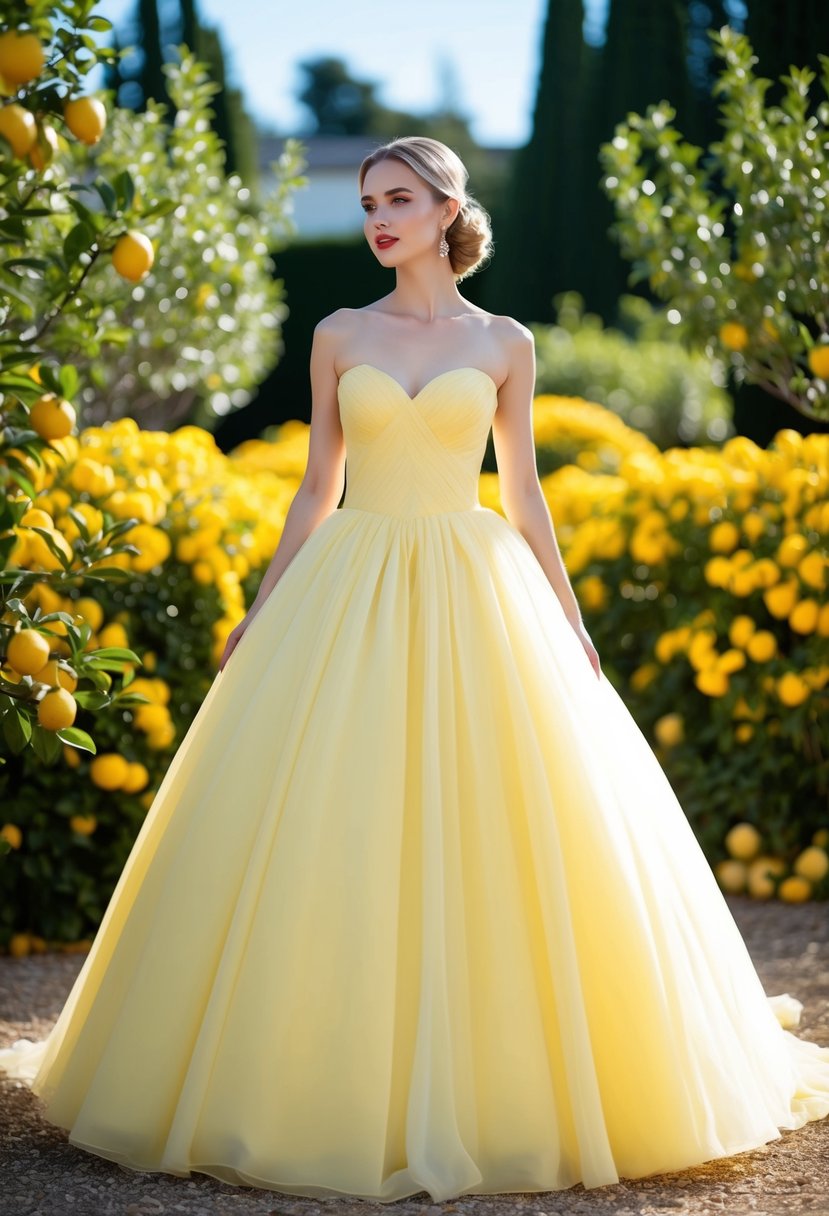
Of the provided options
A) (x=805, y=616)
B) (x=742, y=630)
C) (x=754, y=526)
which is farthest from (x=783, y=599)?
(x=754, y=526)

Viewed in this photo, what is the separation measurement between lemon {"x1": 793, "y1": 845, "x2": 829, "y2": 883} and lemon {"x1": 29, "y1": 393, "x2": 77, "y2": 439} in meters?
3.27

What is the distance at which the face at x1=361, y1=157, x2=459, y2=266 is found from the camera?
9.93ft

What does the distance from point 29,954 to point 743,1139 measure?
2448 millimetres

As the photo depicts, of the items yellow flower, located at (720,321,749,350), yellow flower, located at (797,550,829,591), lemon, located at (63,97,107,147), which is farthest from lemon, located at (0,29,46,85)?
yellow flower, located at (797,550,829,591)

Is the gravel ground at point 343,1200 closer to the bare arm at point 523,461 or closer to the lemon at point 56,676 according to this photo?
the lemon at point 56,676

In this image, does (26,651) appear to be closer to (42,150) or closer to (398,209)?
(42,150)

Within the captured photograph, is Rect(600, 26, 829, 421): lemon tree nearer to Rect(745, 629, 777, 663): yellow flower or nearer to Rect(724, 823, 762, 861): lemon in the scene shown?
Rect(745, 629, 777, 663): yellow flower

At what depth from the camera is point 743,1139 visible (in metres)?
2.58

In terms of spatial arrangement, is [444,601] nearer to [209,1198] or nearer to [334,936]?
[334,936]

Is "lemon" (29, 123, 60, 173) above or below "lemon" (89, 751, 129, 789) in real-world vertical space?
above

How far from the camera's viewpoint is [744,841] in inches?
188

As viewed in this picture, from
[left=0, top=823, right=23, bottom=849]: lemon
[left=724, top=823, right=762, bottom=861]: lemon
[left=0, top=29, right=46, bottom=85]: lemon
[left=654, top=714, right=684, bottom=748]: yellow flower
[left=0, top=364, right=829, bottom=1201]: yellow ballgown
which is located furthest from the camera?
[left=654, top=714, right=684, bottom=748]: yellow flower

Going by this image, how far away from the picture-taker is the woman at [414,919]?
2439 millimetres

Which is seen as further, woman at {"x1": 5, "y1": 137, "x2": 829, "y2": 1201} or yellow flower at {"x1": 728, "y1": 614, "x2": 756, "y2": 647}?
yellow flower at {"x1": 728, "y1": 614, "x2": 756, "y2": 647}
